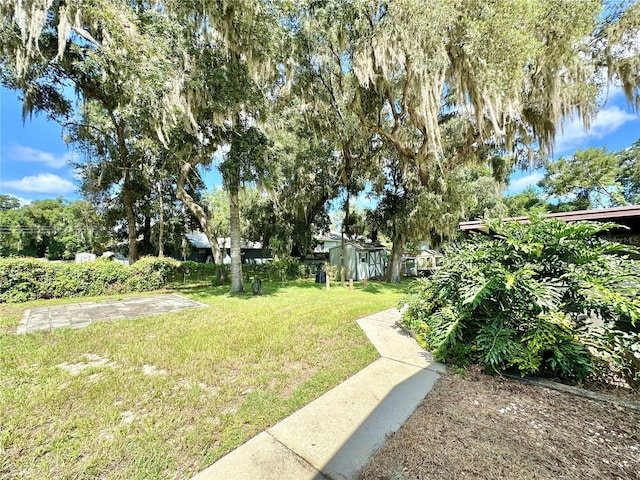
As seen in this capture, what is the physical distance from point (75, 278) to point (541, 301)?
37.6ft

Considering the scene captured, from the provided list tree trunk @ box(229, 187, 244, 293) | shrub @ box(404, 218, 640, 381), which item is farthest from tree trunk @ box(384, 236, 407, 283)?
shrub @ box(404, 218, 640, 381)

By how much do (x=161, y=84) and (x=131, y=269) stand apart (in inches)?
245

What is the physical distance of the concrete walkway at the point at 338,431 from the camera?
1686mm

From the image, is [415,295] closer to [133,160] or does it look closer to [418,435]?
[418,435]

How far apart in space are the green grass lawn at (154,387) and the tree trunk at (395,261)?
764cm

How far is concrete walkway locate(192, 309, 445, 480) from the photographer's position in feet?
5.53

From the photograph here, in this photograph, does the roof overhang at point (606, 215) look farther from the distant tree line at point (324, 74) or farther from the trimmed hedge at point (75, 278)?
the trimmed hedge at point (75, 278)

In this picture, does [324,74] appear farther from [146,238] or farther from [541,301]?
[146,238]

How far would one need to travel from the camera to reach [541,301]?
8.91ft

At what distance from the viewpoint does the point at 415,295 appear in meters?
4.61

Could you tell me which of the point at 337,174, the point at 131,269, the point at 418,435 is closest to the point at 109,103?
the point at 131,269

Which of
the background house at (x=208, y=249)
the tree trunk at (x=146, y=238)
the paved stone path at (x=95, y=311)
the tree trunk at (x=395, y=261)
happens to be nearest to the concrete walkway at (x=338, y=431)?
the paved stone path at (x=95, y=311)

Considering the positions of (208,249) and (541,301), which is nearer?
(541,301)

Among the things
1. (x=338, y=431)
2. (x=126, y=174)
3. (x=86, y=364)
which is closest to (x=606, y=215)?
(x=338, y=431)
